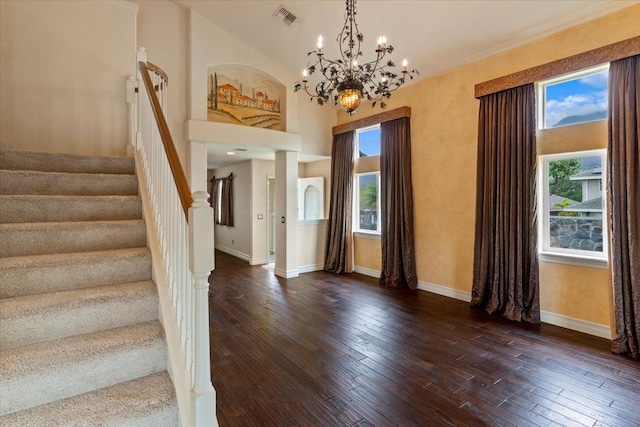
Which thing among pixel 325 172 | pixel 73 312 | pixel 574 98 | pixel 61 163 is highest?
pixel 574 98

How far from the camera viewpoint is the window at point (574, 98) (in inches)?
133

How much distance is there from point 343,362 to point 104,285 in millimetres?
1953

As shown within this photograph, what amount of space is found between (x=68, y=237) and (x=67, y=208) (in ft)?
1.09

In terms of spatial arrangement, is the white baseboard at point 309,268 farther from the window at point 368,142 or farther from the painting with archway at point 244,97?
the painting with archway at point 244,97

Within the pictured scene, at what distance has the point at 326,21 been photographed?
4457 millimetres

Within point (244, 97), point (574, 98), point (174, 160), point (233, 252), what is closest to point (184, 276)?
point (174, 160)

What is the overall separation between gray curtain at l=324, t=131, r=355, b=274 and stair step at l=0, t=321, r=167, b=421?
14.9 ft

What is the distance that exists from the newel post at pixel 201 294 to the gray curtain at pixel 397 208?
13.4ft

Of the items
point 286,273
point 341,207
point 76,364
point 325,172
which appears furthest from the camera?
point 325,172

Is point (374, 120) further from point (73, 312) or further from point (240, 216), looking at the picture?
point (73, 312)

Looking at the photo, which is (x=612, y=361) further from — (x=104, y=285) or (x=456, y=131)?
(x=104, y=285)

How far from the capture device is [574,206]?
141 inches

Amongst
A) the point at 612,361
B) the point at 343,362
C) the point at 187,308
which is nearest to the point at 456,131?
the point at 612,361

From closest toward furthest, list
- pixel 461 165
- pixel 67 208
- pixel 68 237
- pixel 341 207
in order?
pixel 68 237 < pixel 67 208 < pixel 461 165 < pixel 341 207
